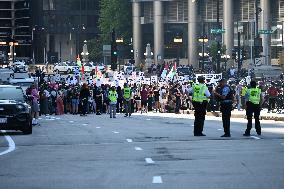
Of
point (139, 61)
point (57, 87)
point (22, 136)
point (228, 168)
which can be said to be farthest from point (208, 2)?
point (228, 168)

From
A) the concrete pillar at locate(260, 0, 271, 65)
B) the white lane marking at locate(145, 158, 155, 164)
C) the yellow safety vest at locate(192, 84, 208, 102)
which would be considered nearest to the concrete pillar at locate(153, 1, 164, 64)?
the concrete pillar at locate(260, 0, 271, 65)

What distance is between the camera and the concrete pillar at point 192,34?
477 feet

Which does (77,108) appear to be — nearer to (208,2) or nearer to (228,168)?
(228,168)

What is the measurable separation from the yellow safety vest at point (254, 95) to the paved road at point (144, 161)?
1028mm

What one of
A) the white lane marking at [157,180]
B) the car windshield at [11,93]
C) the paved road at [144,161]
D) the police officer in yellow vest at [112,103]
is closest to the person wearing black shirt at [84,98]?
the police officer in yellow vest at [112,103]

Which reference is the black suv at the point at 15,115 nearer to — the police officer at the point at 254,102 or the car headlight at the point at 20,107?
the car headlight at the point at 20,107

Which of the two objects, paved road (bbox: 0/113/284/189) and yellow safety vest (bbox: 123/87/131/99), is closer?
paved road (bbox: 0/113/284/189)

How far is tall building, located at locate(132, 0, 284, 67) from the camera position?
137 metres

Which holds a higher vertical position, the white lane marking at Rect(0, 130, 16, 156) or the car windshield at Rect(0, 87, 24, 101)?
the car windshield at Rect(0, 87, 24, 101)

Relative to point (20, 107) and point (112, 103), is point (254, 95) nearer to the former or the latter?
point (20, 107)

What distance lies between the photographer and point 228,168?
2066 cm

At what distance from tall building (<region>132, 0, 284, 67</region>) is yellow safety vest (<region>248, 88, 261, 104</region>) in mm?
94014

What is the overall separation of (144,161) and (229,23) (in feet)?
382

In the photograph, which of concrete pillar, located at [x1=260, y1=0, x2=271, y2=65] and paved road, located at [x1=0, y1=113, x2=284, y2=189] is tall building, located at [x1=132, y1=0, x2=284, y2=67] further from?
paved road, located at [x1=0, y1=113, x2=284, y2=189]
